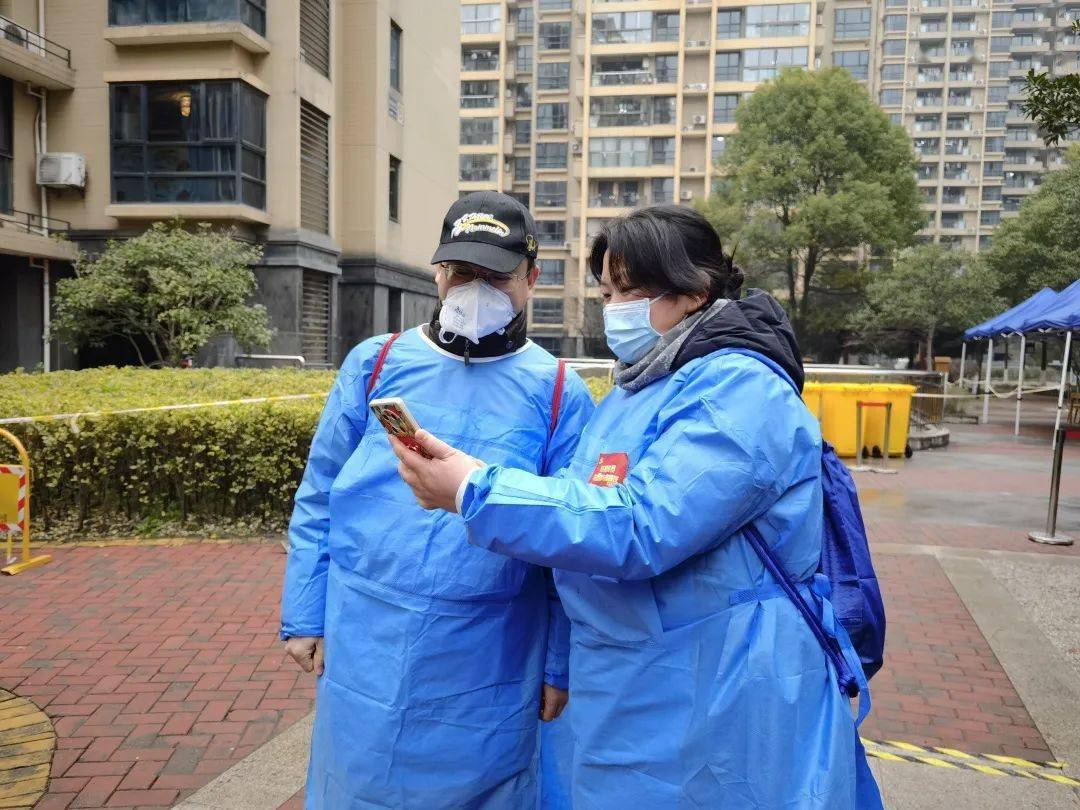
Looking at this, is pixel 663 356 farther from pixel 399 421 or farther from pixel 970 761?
pixel 970 761

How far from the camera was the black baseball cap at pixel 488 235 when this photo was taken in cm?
224

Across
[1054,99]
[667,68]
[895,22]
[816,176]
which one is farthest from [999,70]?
[1054,99]

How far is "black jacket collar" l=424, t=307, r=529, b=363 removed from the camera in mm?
2307

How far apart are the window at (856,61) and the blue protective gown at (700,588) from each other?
71.7 metres

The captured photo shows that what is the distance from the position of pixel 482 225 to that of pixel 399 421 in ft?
2.57

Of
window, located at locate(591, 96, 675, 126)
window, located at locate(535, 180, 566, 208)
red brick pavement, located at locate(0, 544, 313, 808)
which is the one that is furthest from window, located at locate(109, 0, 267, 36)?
window, located at locate(535, 180, 566, 208)

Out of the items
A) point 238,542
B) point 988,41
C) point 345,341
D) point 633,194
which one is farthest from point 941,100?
point 238,542

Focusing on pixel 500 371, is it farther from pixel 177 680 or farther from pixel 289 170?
pixel 289 170

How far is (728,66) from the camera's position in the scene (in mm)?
52562

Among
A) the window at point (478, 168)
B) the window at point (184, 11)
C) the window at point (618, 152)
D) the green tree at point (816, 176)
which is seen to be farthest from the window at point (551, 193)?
the window at point (184, 11)

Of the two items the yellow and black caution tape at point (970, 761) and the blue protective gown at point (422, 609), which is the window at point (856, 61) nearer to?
the yellow and black caution tape at point (970, 761)

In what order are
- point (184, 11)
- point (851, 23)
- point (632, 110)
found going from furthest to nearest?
point (851, 23), point (632, 110), point (184, 11)

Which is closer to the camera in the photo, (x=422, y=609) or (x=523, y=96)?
(x=422, y=609)

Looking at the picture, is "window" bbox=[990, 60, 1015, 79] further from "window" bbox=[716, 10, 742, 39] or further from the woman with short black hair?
the woman with short black hair
